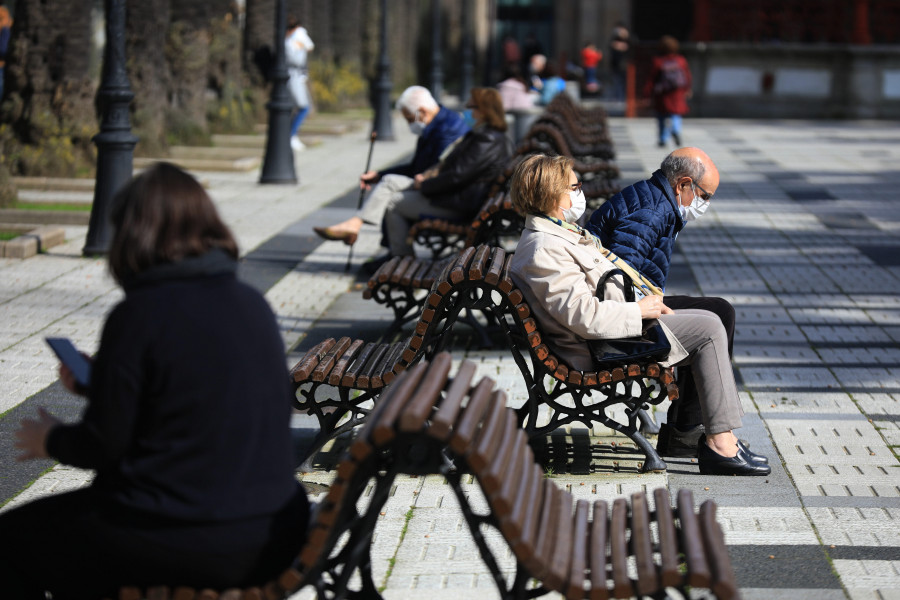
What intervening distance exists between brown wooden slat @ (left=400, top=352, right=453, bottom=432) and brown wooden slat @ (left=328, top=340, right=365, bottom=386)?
1.50 m

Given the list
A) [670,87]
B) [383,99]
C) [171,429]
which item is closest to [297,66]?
[383,99]

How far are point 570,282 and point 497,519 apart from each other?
Result: 81.6 inches

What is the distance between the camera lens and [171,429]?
2928 millimetres

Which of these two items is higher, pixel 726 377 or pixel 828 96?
pixel 828 96

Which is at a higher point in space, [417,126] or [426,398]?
[417,126]

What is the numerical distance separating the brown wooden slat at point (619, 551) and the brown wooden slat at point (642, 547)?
0.03m

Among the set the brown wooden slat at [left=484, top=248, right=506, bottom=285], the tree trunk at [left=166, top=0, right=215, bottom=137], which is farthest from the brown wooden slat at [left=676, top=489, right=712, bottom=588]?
the tree trunk at [left=166, top=0, right=215, bottom=137]

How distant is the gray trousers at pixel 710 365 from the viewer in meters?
5.19

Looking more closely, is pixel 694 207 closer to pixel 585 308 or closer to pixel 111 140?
pixel 585 308

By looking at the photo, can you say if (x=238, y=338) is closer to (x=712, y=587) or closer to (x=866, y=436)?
(x=712, y=587)

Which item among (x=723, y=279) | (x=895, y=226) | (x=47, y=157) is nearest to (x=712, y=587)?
(x=723, y=279)

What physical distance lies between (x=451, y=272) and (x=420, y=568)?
143 cm

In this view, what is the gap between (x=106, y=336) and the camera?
2883 mm

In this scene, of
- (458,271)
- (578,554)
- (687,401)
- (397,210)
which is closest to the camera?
(578,554)
